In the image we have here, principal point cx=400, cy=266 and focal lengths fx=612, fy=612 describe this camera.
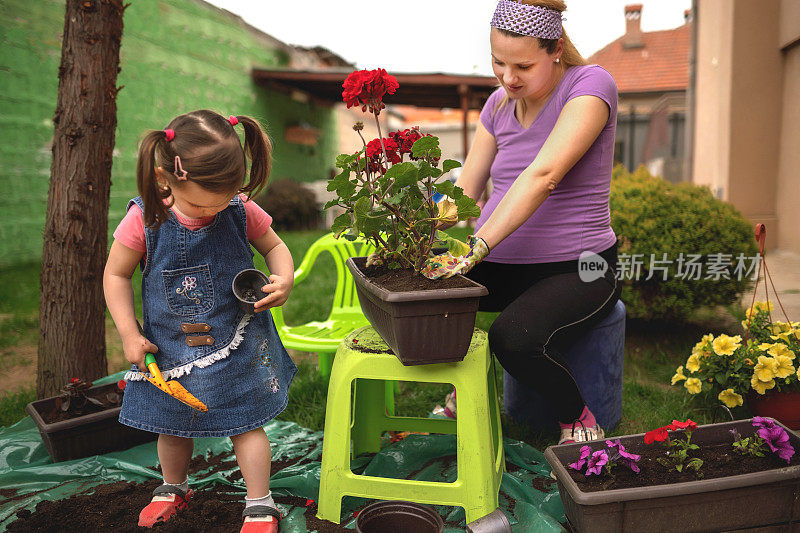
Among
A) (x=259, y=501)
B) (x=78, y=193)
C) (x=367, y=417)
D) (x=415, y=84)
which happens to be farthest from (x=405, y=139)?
(x=415, y=84)

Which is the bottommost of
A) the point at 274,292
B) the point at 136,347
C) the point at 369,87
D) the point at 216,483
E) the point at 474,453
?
the point at 216,483

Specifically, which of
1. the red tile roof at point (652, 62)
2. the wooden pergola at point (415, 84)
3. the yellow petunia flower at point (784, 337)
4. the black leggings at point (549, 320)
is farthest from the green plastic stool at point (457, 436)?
the red tile roof at point (652, 62)

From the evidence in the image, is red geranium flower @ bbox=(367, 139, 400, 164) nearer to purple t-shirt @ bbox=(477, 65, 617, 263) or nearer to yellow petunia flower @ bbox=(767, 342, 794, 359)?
purple t-shirt @ bbox=(477, 65, 617, 263)

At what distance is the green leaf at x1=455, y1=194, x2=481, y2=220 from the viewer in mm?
1701

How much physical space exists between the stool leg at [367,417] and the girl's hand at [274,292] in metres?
0.65

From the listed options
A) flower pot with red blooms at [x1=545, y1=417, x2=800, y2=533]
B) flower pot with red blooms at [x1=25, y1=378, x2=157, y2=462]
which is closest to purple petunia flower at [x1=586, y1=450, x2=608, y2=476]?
flower pot with red blooms at [x1=545, y1=417, x2=800, y2=533]

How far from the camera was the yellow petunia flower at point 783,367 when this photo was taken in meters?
2.24

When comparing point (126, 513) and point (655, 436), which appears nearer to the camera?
point (655, 436)

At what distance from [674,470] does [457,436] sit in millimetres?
609

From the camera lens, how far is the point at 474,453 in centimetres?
169

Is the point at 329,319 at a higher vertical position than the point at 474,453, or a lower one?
higher

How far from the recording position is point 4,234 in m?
5.95

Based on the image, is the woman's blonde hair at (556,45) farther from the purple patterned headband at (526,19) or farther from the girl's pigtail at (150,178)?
the girl's pigtail at (150,178)

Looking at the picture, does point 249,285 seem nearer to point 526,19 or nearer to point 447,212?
point 447,212
